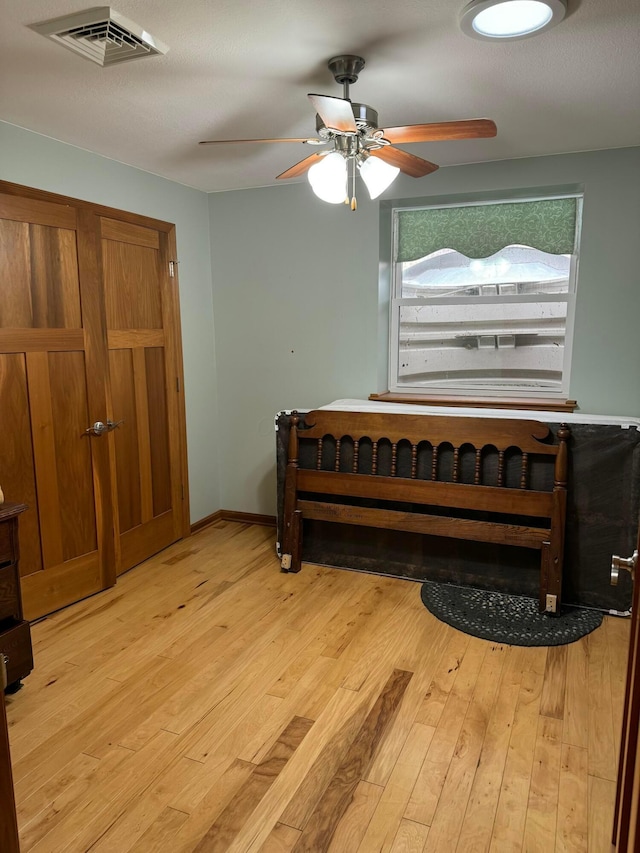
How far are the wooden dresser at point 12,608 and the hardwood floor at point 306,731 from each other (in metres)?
0.13

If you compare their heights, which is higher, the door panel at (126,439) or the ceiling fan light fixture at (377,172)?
the ceiling fan light fixture at (377,172)

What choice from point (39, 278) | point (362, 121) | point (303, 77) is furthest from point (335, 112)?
point (39, 278)

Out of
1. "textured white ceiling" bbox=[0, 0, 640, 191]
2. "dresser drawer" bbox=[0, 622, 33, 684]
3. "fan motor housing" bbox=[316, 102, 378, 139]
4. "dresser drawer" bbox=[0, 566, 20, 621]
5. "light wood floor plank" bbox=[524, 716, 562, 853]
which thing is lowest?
"light wood floor plank" bbox=[524, 716, 562, 853]

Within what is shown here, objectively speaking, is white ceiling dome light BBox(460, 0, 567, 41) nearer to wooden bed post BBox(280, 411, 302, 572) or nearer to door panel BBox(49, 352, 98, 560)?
wooden bed post BBox(280, 411, 302, 572)

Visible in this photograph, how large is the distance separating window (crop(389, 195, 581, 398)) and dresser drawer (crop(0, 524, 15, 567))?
2604 mm

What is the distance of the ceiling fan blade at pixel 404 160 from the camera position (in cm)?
248

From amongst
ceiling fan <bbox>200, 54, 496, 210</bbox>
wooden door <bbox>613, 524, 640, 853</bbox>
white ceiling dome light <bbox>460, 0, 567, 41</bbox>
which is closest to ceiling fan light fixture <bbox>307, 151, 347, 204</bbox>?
ceiling fan <bbox>200, 54, 496, 210</bbox>

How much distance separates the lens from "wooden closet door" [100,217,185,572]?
139 inches

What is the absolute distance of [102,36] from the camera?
76.5 inches

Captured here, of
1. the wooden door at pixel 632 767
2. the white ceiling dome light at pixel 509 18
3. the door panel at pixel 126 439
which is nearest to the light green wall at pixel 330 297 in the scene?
the door panel at pixel 126 439

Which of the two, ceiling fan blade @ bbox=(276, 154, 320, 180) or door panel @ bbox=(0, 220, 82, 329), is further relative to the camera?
door panel @ bbox=(0, 220, 82, 329)

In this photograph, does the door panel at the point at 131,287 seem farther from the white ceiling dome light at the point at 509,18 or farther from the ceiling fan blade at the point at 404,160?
the white ceiling dome light at the point at 509,18

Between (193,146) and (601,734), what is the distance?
3299mm

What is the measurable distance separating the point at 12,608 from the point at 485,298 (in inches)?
126
